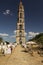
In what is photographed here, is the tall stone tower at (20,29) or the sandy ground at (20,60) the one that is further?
the tall stone tower at (20,29)

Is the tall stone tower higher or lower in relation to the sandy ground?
higher

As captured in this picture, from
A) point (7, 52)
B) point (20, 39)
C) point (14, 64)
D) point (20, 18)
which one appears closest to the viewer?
point (14, 64)

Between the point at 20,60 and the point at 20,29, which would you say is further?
the point at 20,29

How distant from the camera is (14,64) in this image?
1620cm

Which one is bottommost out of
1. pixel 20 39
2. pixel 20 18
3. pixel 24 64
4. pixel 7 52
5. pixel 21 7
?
pixel 24 64

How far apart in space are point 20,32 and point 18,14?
16.7 metres

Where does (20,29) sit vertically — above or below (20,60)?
above

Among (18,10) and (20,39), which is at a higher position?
(18,10)

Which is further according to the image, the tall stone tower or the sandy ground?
the tall stone tower

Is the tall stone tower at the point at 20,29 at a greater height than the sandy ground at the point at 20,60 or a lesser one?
greater

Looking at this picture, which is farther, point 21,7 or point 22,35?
point 21,7

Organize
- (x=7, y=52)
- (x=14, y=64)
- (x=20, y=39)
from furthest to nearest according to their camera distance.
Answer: (x=20, y=39) < (x=7, y=52) < (x=14, y=64)

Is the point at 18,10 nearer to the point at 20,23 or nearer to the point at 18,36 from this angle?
the point at 20,23

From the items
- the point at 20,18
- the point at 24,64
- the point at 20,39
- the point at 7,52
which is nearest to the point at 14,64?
the point at 24,64
